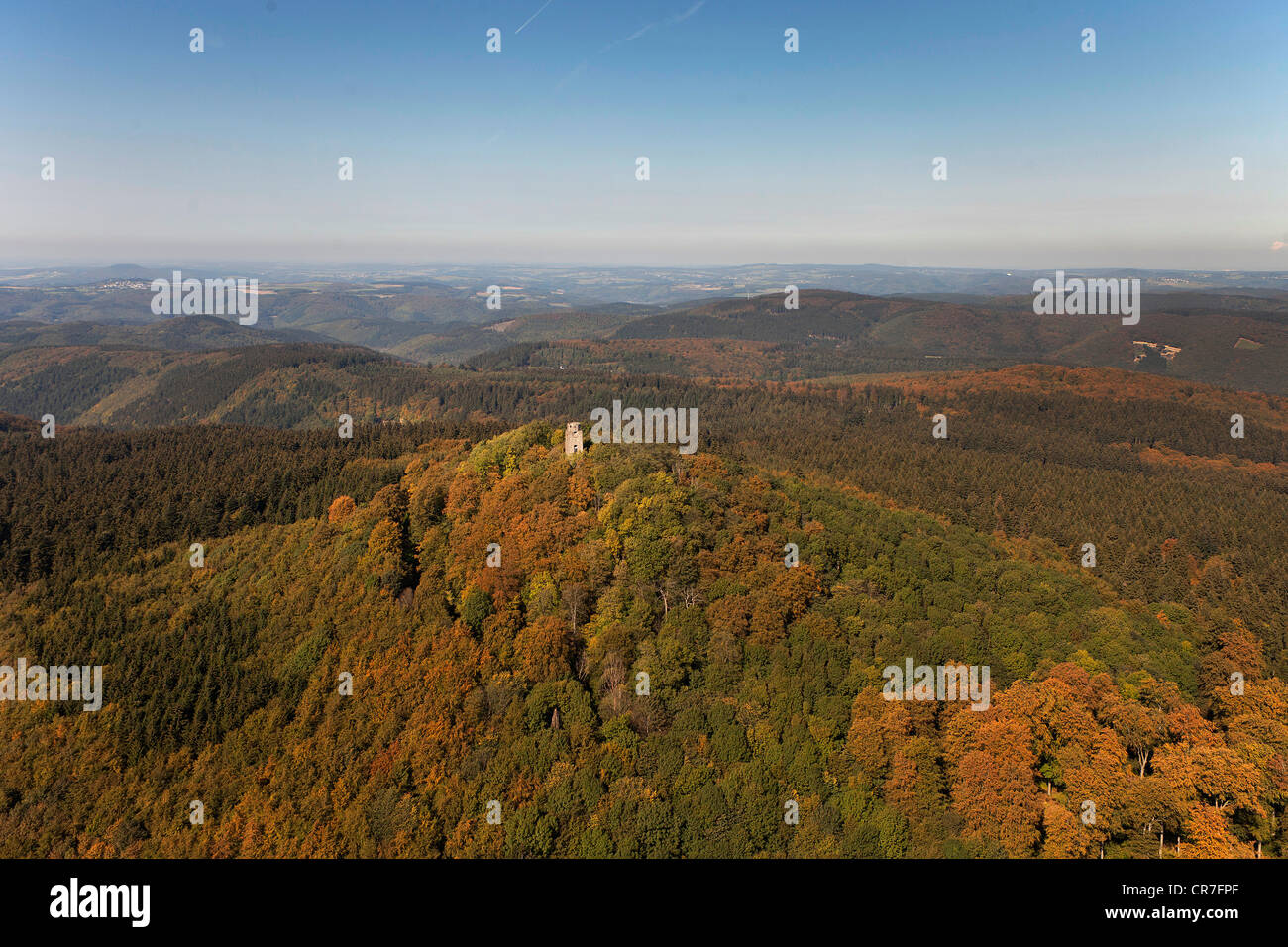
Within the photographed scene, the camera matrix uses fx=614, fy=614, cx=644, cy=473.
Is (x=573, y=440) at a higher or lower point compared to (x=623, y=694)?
higher

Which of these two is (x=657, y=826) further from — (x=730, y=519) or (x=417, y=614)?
(x=730, y=519)

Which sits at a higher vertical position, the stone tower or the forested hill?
the stone tower

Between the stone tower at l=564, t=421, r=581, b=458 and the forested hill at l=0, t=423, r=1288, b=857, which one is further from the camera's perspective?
the stone tower at l=564, t=421, r=581, b=458

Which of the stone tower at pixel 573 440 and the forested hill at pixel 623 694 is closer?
the forested hill at pixel 623 694

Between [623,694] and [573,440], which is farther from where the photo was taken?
[573,440]

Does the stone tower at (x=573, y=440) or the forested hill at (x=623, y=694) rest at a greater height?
the stone tower at (x=573, y=440)
